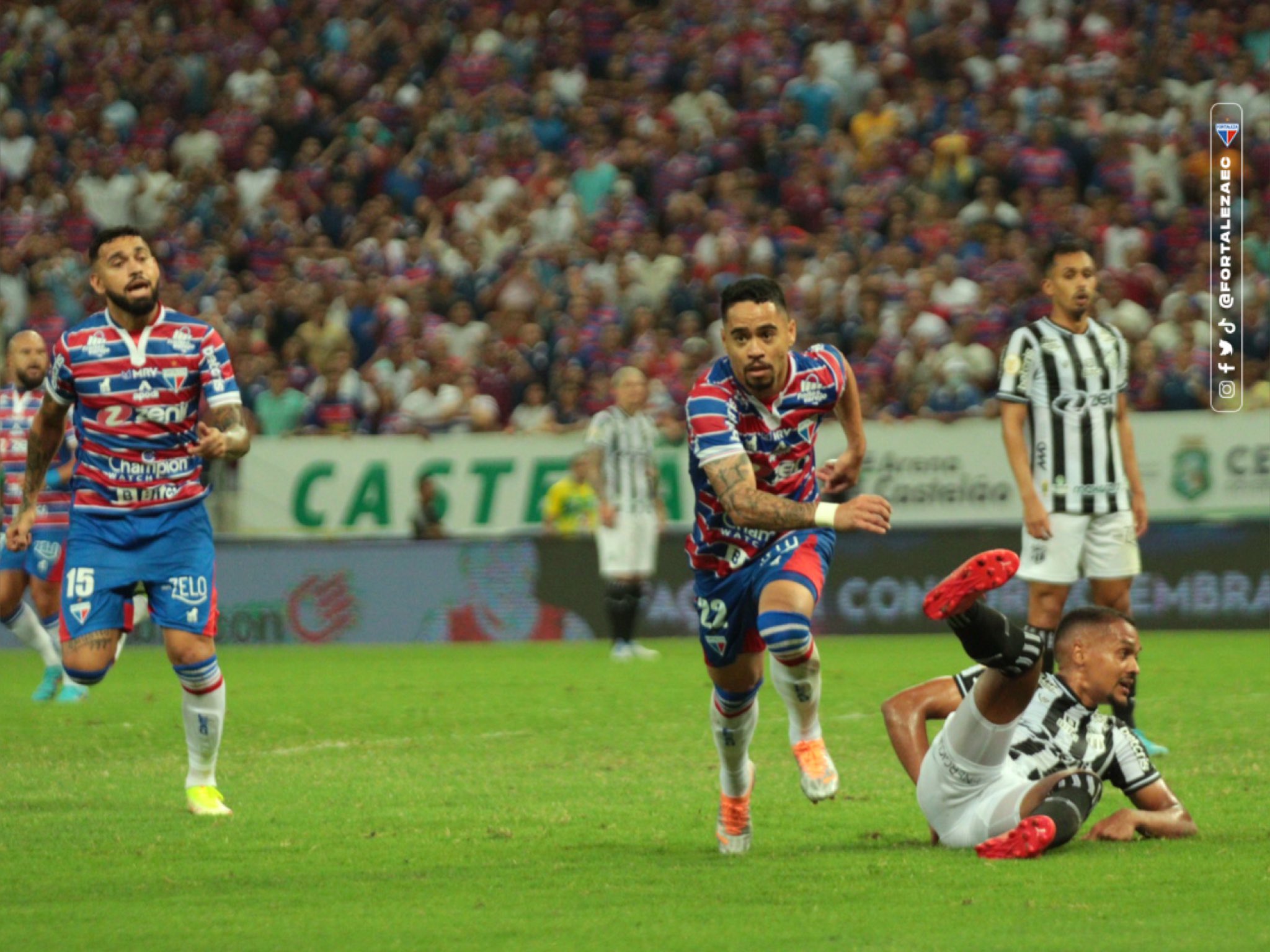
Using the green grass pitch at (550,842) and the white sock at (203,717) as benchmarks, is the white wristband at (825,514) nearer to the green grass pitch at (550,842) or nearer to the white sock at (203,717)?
the green grass pitch at (550,842)

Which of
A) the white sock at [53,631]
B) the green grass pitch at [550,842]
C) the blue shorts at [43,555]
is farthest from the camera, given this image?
the white sock at [53,631]

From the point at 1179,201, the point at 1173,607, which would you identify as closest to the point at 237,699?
the point at 1173,607

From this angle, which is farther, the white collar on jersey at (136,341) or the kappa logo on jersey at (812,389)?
the white collar on jersey at (136,341)

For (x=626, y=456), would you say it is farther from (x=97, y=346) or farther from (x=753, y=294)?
(x=753, y=294)

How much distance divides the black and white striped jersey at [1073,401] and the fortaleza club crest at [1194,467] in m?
8.60

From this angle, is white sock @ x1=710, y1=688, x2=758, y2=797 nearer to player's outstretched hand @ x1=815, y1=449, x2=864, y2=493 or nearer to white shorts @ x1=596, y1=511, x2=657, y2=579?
player's outstretched hand @ x1=815, y1=449, x2=864, y2=493

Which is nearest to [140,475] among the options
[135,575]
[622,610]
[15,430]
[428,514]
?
[135,575]

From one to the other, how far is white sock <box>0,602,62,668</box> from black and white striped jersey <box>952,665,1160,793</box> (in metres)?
8.18

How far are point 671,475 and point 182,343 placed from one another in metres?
11.2

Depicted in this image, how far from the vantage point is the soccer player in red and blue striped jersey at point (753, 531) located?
681 centimetres

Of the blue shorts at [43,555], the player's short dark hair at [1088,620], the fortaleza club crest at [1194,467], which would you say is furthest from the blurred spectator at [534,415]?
the player's short dark hair at [1088,620]

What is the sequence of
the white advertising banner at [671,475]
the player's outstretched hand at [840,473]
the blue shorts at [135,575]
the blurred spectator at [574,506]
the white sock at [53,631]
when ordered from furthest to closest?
the blurred spectator at [574,506], the white advertising banner at [671,475], the white sock at [53,631], the blue shorts at [135,575], the player's outstretched hand at [840,473]

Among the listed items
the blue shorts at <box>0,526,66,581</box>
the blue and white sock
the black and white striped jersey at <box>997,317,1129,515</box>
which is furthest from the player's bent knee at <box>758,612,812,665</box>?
the blue shorts at <box>0,526,66,581</box>

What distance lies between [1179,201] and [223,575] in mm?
10579
